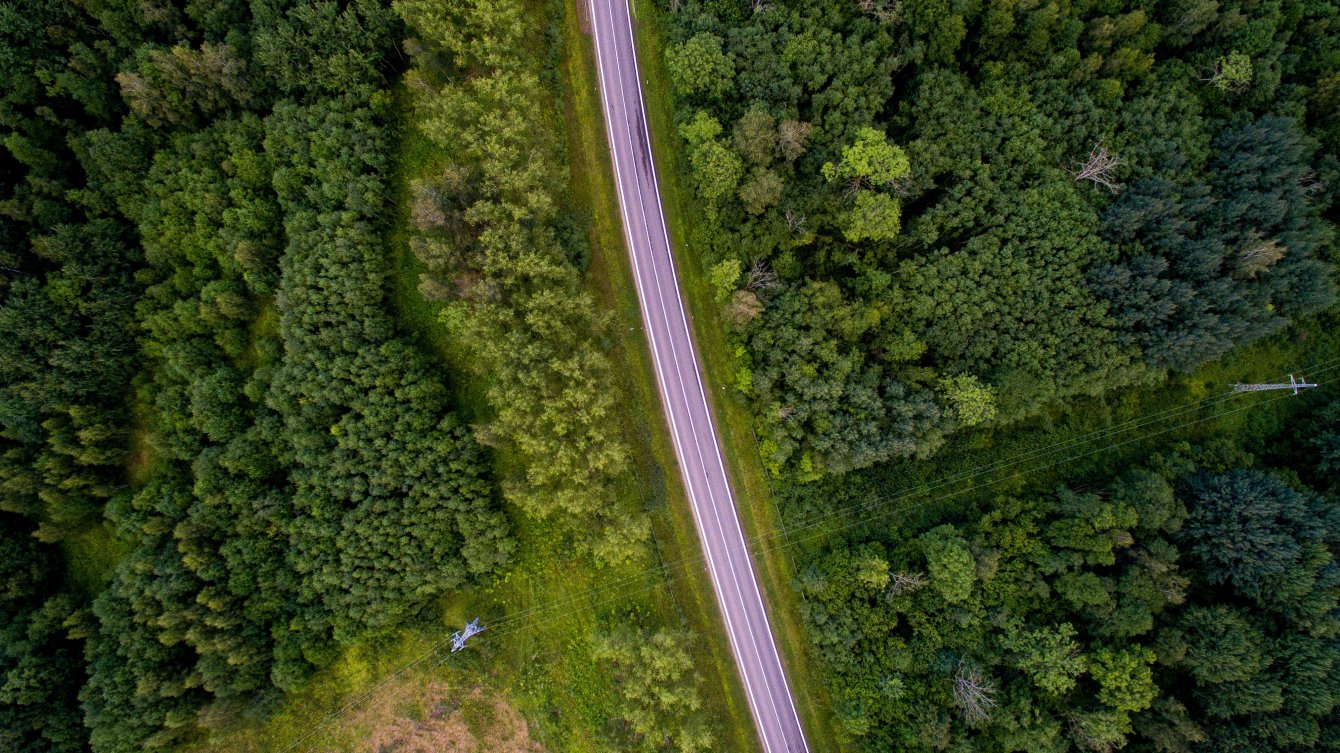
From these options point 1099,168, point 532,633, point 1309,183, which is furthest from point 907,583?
point 1309,183

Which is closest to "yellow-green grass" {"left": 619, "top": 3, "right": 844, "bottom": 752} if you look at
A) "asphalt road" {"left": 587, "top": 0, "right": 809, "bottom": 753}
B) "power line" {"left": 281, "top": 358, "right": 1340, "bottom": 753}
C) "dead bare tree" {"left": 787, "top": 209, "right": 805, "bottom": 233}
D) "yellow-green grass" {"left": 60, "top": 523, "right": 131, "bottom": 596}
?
"asphalt road" {"left": 587, "top": 0, "right": 809, "bottom": 753}

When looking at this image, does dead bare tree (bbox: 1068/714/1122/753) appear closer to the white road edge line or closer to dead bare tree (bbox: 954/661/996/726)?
dead bare tree (bbox: 954/661/996/726)

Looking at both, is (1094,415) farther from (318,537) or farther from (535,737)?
(318,537)

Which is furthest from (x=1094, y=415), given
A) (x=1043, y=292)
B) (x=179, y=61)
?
(x=179, y=61)

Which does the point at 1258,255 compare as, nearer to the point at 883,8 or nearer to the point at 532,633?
the point at 883,8

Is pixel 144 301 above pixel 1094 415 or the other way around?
above

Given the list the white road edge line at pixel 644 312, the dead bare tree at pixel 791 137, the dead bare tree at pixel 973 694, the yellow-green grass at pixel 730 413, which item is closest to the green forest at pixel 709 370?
the dead bare tree at pixel 973 694

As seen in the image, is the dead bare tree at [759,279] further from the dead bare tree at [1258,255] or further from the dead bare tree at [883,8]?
the dead bare tree at [1258,255]
